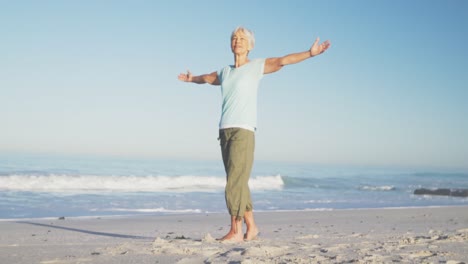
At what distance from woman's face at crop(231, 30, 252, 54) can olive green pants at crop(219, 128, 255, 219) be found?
30.6 inches

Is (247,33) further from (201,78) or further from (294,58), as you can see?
(201,78)

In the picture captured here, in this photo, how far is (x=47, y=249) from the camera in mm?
3832

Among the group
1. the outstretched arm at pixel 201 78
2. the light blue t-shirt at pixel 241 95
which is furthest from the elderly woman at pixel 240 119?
the outstretched arm at pixel 201 78

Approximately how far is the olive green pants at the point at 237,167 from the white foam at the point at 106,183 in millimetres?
12587

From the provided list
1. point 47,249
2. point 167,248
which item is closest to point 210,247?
point 167,248

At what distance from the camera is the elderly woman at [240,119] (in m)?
4.30

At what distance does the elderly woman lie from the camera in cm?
430

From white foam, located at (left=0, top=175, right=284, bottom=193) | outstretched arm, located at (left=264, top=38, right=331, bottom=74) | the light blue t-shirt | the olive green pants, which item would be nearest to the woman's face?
the light blue t-shirt

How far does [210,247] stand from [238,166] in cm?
84

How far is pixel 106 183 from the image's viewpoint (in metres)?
19.5

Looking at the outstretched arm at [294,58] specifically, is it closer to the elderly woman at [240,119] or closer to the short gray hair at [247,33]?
the elderly woman at [240,119]

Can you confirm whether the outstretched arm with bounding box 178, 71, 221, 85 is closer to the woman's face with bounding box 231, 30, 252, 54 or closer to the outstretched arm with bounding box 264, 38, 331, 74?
the woman's face with bounding box 231, 30, 252, 54

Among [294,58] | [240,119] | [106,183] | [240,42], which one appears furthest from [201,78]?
[106,183]

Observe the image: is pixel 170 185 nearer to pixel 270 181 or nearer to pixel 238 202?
pixel 270 181
